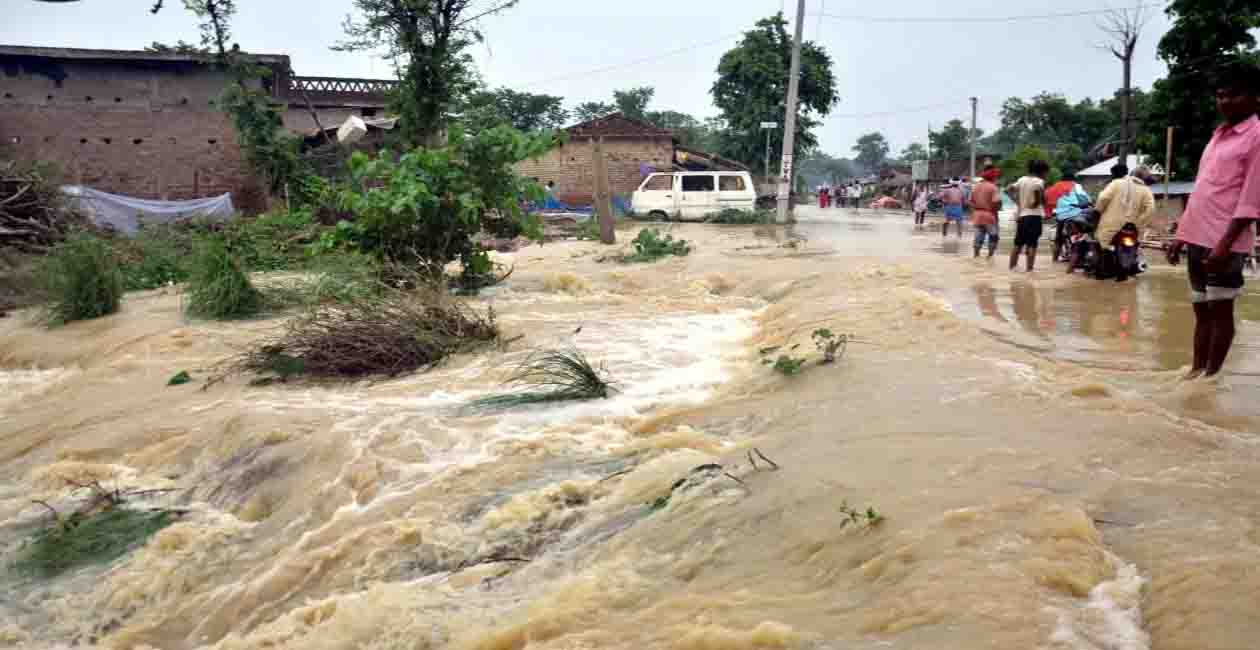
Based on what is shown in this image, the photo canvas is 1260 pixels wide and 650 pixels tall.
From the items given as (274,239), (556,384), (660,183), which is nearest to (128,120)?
(274,239)

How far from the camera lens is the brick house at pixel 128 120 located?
18688 mm

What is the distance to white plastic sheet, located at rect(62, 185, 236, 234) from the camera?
13.9 meters

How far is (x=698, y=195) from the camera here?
2314cm

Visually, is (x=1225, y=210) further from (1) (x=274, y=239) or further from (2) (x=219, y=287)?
(1) (x=274, y=239)

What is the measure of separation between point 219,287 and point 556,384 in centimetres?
483

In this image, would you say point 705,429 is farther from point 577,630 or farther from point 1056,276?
point 1056,276

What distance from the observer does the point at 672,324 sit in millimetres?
8352

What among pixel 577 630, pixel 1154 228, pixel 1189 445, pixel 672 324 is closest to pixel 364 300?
pixel 672 324

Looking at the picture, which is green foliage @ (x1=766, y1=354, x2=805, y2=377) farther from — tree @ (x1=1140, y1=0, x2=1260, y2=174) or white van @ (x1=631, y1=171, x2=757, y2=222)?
tree @ (x1=1140, y1=0, x2=1260, y2=174)

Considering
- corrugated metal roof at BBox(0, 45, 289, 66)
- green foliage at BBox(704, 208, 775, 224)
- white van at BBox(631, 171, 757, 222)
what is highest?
corrugated metal roof at BBox(0, 45, 289, 66)

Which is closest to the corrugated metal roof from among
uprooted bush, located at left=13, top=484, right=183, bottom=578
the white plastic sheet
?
the white plastic sheet

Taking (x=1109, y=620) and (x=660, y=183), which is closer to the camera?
(x=1109, y=620)

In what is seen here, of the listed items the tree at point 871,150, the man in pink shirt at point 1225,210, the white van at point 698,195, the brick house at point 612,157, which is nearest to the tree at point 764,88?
the brick house at point 612,157

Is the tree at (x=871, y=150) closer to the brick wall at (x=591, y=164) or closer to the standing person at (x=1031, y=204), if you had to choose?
the brick wall at (x=591, y=164)
